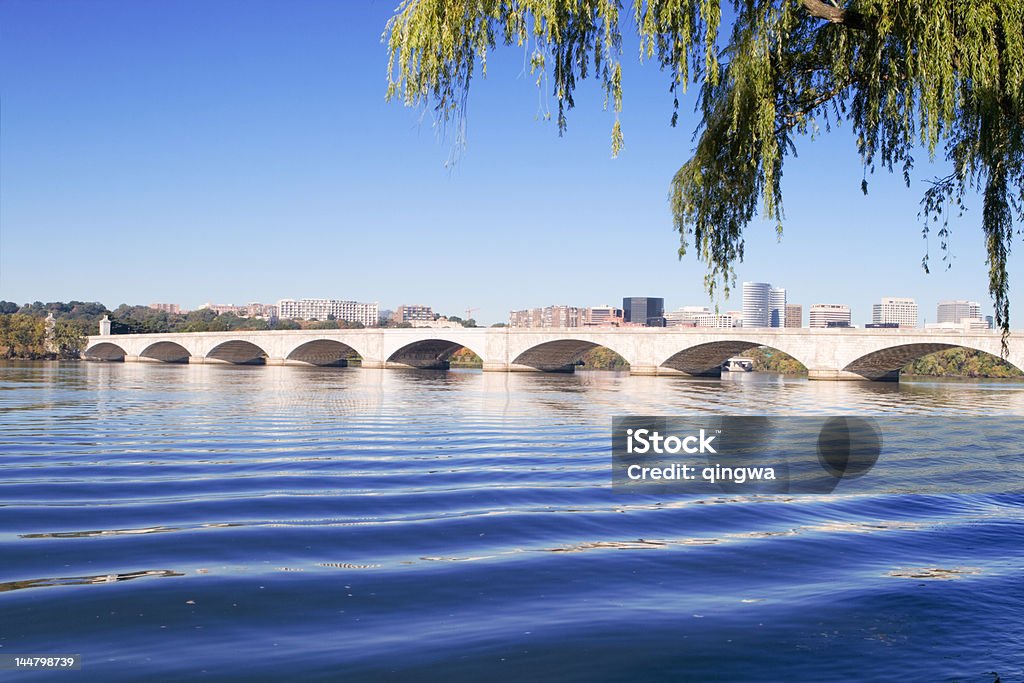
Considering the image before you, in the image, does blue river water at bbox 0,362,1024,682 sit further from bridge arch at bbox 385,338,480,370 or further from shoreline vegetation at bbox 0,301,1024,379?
shoreline vegetation at bbox 0,301,1024,379

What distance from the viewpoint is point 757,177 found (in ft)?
22.5

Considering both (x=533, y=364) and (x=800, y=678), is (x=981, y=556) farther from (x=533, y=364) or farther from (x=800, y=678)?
(x=533, y=364)

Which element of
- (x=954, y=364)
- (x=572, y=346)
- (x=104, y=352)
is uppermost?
(x=572, y=346)

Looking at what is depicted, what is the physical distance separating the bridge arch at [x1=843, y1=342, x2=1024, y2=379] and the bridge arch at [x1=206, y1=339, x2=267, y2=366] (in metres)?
62.4

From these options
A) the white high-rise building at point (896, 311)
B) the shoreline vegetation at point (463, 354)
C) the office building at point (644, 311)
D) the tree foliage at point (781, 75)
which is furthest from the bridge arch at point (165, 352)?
the white high-rise building at point (896, 311)

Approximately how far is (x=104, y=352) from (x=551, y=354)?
66554 millimetres

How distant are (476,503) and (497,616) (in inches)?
157

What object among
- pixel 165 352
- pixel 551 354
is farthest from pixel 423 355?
pixel 165 352

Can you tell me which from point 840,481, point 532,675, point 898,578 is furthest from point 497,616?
point 840,481

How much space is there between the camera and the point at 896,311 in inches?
6535

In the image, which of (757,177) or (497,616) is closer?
(497,616)

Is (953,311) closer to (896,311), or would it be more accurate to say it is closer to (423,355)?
(896,311)

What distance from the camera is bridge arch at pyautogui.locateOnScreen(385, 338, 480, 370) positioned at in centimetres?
8212

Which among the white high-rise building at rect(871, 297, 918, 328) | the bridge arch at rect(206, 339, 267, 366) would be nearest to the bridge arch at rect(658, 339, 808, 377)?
the bridge arch at rect(206, 339, 267, 366)
